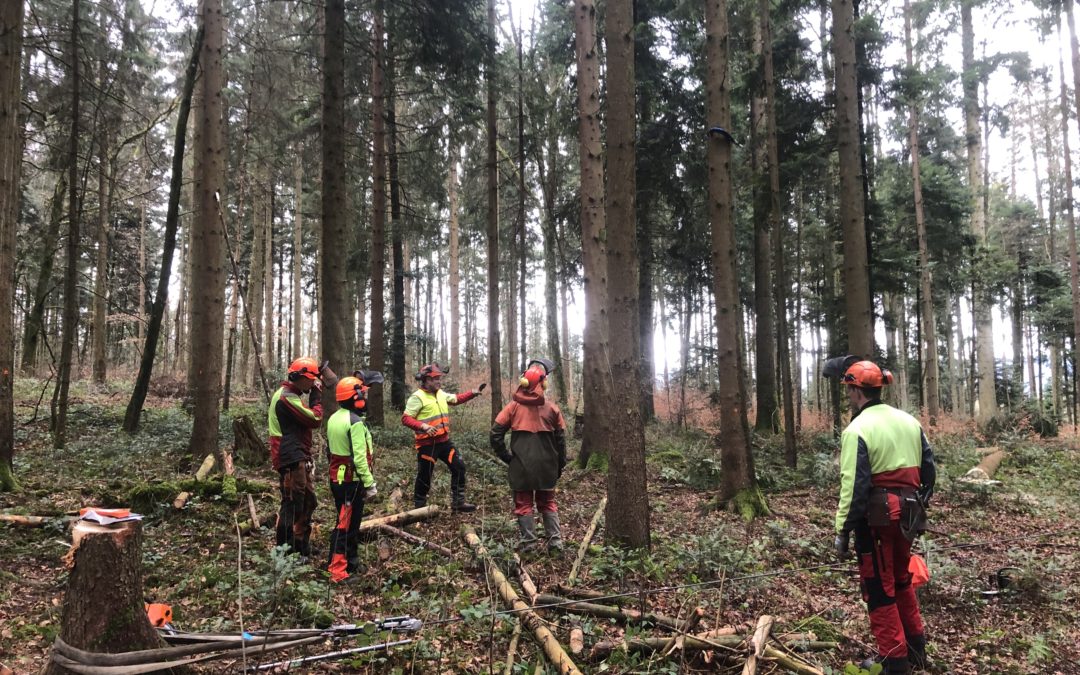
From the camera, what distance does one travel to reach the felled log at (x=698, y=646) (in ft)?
12.1

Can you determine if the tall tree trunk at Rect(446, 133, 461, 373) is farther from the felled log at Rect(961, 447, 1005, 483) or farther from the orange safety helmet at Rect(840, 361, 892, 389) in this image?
the orange safety helmet at Rect(840, 361, 892, 389)

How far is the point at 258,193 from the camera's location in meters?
20.6

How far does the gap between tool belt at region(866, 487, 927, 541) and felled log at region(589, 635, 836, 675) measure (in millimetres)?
1123

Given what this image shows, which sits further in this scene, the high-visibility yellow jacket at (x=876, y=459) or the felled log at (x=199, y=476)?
the felled log at (x=199, y=476)

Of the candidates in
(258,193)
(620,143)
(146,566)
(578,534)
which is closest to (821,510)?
(578,534)

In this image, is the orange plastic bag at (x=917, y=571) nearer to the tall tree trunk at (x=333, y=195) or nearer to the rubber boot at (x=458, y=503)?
the rubber boot at (x=458, y=503)

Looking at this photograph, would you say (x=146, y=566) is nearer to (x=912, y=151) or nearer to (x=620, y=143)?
(x=620, y=143)

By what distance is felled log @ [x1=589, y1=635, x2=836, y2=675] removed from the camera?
369 centimetres

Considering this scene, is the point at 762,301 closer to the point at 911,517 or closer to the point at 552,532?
the point at 552,532

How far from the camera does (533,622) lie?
4.14 metres

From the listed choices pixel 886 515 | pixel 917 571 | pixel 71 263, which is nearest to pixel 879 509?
pixel 886 515

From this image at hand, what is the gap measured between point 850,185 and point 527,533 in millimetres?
7932

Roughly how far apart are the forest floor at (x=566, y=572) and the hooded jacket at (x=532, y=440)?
2.28 feet

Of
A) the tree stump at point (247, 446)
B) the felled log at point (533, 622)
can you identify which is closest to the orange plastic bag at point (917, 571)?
the felled log at point (533, 622)
